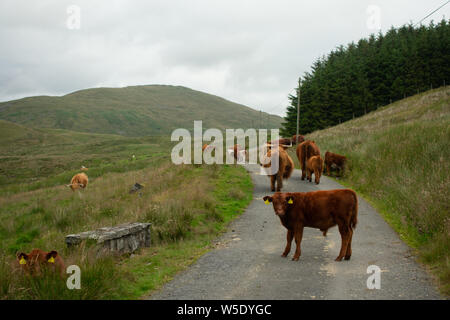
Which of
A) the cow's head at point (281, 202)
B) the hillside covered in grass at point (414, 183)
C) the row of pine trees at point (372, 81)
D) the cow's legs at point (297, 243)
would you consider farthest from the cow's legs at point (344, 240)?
the row of pine trees at point (372, 81)


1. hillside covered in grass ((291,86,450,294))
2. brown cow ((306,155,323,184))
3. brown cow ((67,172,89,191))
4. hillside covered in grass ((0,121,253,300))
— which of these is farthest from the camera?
brown cow ((67,172,89,191))

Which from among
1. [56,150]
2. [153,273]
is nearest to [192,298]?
[153,273]

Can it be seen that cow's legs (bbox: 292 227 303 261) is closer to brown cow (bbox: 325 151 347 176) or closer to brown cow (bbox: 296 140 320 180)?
brown cow (bbox: 296 140 320 180)

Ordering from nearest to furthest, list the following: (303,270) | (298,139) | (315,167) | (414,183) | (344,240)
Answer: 1. (303,270)
2. (344,240)
3. (414,183)
4. (315,167)
5. (298,139)

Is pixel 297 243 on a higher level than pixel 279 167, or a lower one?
lower

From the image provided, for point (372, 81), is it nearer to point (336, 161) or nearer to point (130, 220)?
point (336, 161)

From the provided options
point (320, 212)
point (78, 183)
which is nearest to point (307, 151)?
point (320, 212)

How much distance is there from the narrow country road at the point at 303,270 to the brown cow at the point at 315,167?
640 cm

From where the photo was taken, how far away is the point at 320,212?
699 centimetres

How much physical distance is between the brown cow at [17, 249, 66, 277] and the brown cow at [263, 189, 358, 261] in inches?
159

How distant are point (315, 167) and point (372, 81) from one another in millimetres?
54715

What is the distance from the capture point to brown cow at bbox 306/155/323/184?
52.6 ft

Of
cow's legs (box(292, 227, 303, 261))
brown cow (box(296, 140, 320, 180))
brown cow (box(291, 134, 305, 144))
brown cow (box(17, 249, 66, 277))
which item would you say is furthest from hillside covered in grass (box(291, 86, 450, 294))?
brown cow (box(291, 134, 305, 144))
